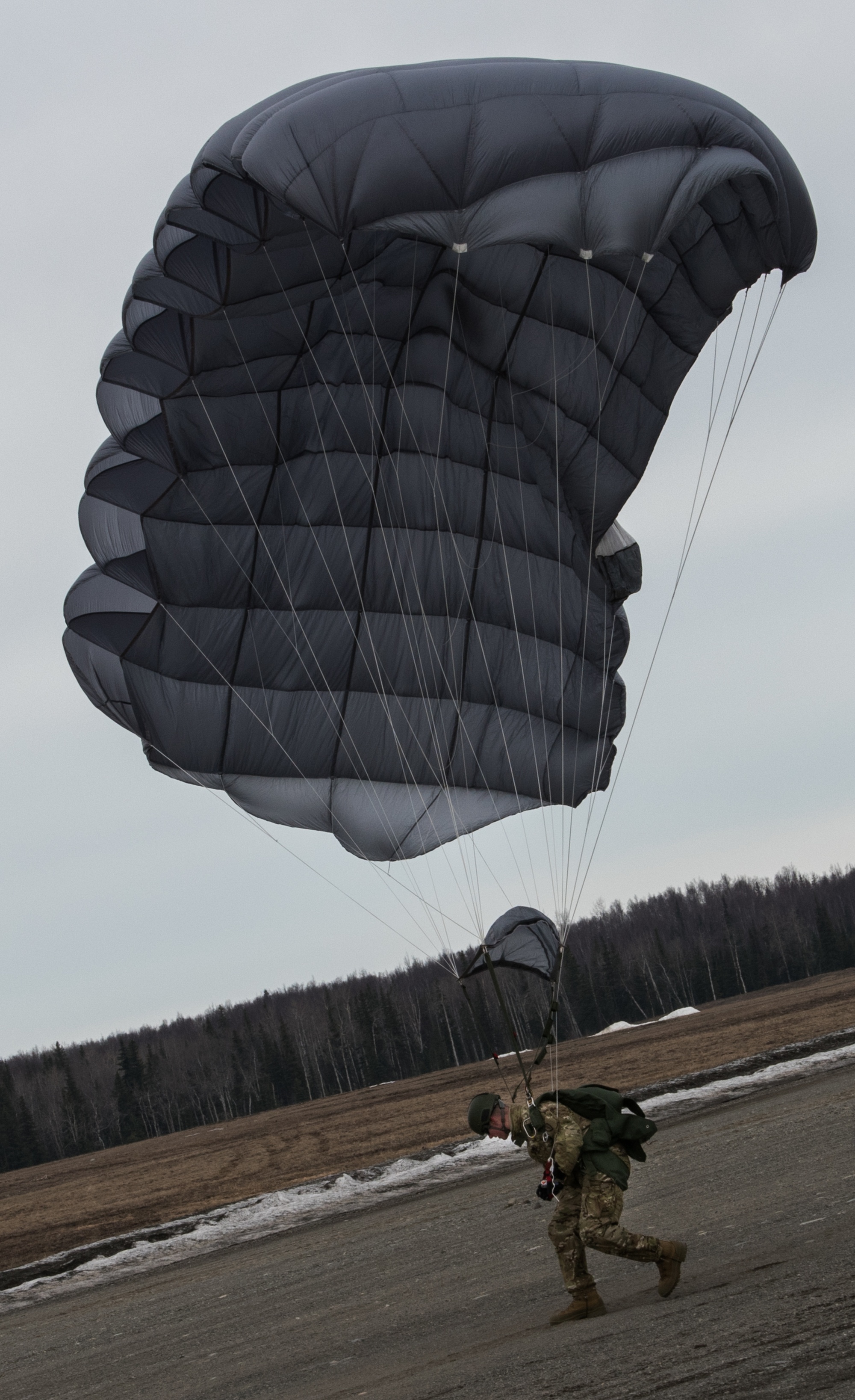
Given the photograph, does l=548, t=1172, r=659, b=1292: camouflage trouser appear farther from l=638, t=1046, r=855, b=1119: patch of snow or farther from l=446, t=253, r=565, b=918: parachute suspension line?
l=638, t=1046, r=855, b=1119: patch of snow

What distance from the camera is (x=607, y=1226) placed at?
5355 mm

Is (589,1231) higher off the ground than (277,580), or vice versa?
(277,580)

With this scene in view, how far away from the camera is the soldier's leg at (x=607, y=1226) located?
525 cm

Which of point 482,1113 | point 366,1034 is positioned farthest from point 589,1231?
point 366,1034

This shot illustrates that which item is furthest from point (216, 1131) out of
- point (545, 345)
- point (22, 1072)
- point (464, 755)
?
point (22, 1072)

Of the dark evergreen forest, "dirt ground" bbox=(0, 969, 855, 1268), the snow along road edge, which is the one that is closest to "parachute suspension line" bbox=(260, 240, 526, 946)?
the snow along road edge

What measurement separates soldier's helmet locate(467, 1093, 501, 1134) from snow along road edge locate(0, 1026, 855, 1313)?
616 cm

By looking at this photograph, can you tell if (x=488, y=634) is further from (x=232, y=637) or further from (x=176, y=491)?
(x=176, y=491)

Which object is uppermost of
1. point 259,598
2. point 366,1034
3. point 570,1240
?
point 259,598

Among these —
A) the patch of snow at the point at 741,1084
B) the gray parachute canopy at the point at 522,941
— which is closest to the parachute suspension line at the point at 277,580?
the gray parachute canopy at the point at 522,941

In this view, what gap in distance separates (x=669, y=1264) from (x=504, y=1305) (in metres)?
1.26

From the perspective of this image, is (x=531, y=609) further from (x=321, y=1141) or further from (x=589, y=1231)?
(x=321, y=1141)

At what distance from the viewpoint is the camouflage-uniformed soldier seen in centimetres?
527

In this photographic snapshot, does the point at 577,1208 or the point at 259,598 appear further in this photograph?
the point at 259,598
